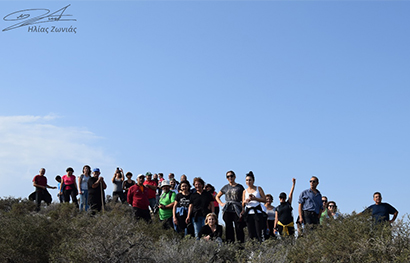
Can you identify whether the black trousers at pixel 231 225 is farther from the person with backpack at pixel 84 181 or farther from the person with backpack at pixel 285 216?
the person with backpack at pixel 84 181

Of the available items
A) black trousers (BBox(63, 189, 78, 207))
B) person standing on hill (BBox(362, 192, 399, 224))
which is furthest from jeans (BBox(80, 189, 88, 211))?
person standing on hill (BBox(362, 192, 399, 224))

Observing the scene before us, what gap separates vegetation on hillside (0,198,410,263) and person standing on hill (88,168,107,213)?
3.83m

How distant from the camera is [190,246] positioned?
9312 mm

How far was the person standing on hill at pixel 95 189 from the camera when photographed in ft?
49.1

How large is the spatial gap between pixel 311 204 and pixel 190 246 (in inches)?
134

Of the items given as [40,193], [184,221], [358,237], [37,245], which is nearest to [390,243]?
[358,237]

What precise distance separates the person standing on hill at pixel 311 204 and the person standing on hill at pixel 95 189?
599cm

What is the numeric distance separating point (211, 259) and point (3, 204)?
14.3m

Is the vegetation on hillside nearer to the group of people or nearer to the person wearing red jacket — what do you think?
the group of people

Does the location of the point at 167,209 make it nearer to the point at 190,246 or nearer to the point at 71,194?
the point at 190,246

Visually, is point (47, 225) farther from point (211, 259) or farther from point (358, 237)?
point (358, 237)

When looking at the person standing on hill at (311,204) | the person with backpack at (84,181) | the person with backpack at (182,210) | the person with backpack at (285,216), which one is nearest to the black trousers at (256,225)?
the person standing on hill at (311,204)

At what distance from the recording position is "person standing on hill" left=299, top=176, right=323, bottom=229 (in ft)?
37.8

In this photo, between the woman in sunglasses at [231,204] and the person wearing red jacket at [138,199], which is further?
the person wearing red jacket at [138,199]
